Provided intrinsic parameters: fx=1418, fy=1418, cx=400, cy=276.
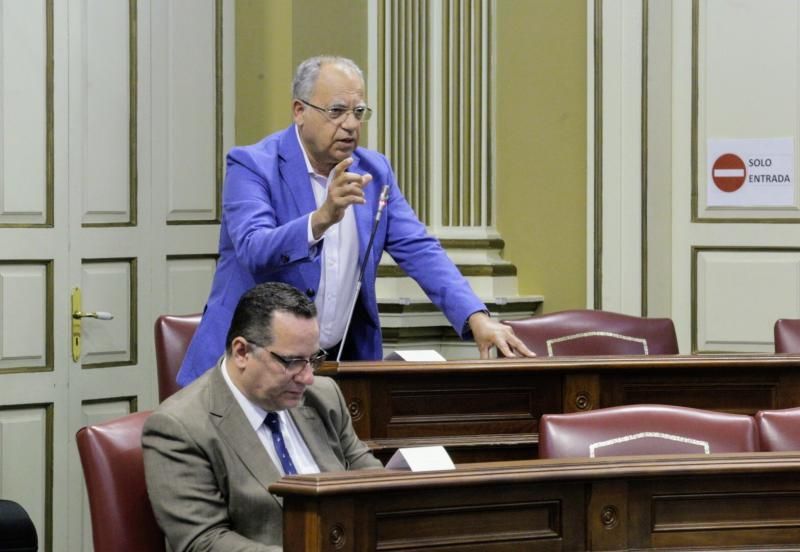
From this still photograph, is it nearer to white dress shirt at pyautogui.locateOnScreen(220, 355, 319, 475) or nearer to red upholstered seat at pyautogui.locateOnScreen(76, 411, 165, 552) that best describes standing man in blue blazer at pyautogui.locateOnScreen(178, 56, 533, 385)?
white dress shirt at pyautogui.locateOnScreen(220, 355, 319, 475)

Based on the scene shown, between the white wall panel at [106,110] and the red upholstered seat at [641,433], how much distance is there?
2748mm

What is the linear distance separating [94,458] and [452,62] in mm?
3304

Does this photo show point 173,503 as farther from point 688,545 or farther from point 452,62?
point 452,62

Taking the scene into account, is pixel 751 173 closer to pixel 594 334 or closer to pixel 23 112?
pixel 594 334

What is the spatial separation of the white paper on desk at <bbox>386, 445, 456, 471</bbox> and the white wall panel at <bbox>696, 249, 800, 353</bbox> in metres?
3.36

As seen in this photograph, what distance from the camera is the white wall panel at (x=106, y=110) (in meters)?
5.13

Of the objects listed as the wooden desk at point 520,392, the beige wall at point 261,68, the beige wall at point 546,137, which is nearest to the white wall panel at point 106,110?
the beige wall at point 261,68

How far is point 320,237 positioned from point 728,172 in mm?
2775

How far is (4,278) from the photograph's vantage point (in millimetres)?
4883

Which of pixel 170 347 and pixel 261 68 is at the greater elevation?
pixel 261 68

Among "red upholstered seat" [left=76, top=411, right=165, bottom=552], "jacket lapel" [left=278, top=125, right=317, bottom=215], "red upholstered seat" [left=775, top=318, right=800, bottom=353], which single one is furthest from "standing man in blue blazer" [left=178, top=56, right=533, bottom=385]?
"red upholstered seat" [left=775, top=318, right=800, bottom=353]

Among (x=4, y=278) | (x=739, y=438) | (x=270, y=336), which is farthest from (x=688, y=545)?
(x=4, y=278)

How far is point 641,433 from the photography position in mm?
2898

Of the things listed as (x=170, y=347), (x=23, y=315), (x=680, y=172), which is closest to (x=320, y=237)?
(x=170, y=347)
